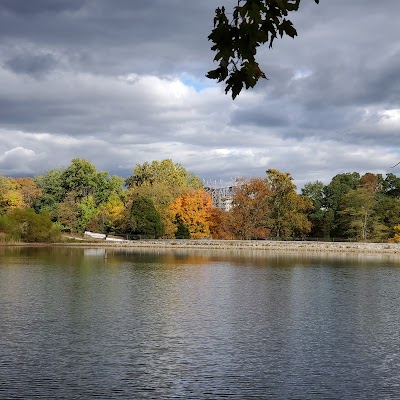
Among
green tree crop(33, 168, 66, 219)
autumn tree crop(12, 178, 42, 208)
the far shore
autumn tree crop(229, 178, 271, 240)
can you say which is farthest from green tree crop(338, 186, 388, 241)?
autumn tree crop(12, 178, 42, 208)

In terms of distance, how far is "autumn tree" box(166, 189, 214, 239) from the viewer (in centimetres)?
8231

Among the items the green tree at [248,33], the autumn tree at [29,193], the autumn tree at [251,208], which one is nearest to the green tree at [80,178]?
the autumn tree at [29,193]

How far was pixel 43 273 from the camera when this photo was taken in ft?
129

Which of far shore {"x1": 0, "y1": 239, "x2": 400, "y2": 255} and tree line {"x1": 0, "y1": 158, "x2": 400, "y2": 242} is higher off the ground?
tree line {"x1": 0, "y1": 158, "x2": 400, "y2": 242}

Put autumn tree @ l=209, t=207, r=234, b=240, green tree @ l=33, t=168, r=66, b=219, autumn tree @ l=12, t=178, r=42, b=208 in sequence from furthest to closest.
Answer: autumn tree @ l=12, t=178, r=42, b=208, green tree @ l=33, t=168, r=66, b=219, autumn tree @ l=209, t=207, r=234, b=240

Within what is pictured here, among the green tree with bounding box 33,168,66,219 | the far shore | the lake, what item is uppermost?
the green tree with bounding box 33,168,66,219

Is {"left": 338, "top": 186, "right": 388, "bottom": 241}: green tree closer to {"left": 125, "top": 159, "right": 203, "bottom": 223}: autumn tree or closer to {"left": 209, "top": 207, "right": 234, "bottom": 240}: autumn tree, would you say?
{"left": 209, "top": 207, "right": 234, "bottom": 240}: autumn tree

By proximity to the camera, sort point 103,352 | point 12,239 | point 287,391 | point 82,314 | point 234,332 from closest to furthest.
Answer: point 287,391
point 103,352
point 234,332
point 82,314
point 12,239

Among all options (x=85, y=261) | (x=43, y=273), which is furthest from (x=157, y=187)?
(x=43, y=273)

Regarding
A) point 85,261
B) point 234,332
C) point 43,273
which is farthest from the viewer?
point 85,261

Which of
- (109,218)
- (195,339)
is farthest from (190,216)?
(195,339)

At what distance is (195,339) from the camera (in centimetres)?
1914

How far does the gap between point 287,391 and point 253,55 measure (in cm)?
1048

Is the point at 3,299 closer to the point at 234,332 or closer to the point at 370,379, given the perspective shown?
the point at 234,332
